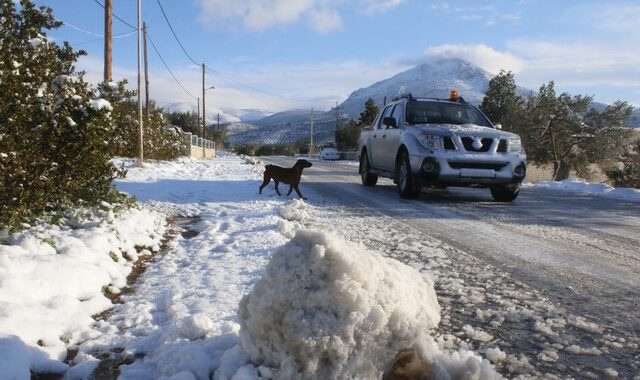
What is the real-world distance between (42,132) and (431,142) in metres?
5.67

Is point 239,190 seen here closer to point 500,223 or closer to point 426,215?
point 426,215

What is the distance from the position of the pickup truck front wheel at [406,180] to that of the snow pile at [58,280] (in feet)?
15.5

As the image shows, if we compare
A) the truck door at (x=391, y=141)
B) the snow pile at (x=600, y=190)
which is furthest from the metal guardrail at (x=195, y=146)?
the snow pile at (x=600, y=190)

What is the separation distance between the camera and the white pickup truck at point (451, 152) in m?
7.84

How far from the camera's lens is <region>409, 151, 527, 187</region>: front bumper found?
25.7 ft

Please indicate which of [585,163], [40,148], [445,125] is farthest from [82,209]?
[585,163]

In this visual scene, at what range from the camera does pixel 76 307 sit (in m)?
2.93

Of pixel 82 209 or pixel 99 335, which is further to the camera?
pixel 82 209

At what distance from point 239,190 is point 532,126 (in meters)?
22.4

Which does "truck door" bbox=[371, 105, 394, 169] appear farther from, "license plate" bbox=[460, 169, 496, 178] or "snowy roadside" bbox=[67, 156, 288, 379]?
"snowy roadside" bbox=[67, 156, 288, 379]

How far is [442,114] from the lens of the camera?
9352mm

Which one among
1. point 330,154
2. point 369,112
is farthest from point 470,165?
point 369,112

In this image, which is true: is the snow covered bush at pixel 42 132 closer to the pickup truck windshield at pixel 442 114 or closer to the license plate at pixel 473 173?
the license plate at pixel 473 173

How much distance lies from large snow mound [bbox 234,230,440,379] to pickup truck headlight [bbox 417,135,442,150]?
6235 millimetres
